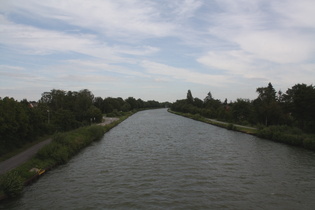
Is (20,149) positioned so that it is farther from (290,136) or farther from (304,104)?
(304,104)

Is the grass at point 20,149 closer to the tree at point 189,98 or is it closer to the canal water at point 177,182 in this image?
the canal water at point 177,182

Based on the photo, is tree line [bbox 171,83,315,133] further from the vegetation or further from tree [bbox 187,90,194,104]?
tree [bbox 187,90,194,104]

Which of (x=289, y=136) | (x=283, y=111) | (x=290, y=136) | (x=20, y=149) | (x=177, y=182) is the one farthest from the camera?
(x=283, y=111)

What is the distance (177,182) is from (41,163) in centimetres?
1096

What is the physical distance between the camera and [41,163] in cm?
1964

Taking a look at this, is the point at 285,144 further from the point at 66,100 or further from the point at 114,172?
the point at 66,100

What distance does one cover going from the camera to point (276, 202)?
46.1ft

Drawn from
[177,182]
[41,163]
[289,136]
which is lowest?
[177,182]

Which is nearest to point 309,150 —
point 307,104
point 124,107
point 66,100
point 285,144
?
point 285,144

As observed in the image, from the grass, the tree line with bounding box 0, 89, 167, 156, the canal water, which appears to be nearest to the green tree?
the tree line with bounding box 0, 89, 167, 156

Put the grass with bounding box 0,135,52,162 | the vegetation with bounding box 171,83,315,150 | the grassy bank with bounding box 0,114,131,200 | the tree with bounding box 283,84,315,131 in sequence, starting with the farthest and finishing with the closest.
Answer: the tree with bounding box 283,84,315,131
the vegetation with bounding box 171,83,315,150
the grass with bounding box 0,135,52,162
the grassy bank with bounding box 0,114,131,200

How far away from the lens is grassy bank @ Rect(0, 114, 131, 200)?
1405cm

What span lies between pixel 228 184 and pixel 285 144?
66.9ft

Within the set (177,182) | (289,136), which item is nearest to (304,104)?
(289,136)
